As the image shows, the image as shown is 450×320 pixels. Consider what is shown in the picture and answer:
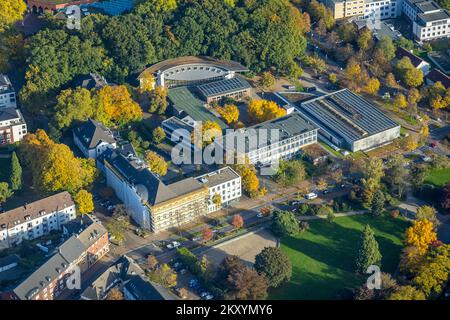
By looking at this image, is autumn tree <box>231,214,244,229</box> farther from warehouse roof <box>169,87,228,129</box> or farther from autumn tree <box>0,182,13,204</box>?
autumn tree <box>0,182,13,204</box>

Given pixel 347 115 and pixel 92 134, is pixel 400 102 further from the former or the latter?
pixel 92 134

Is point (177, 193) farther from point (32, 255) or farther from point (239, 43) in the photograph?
point (239, 43)

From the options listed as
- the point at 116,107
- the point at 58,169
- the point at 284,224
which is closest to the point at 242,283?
the point at 284,224

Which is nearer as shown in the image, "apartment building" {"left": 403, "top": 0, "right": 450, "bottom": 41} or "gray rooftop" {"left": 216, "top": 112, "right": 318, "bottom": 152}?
"gray rooftop" {"left": 216, "top": 112, "right": 318, "bottom": 152}

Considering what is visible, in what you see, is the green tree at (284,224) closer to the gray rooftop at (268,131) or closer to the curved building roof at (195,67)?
the gray rooftop at (268,131)

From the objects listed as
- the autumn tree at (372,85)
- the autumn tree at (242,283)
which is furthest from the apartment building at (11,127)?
the autumn tree at (372,85)

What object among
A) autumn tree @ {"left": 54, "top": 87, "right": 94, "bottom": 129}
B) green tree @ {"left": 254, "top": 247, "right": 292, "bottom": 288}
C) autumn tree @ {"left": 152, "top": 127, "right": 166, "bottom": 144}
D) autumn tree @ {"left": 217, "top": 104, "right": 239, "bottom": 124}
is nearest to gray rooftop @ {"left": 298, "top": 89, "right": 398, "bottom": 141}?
autumn tree @ {"left": 217, "top": 104, "right": 239, "bottom": 124}

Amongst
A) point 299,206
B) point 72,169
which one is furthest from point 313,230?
point 72,169
